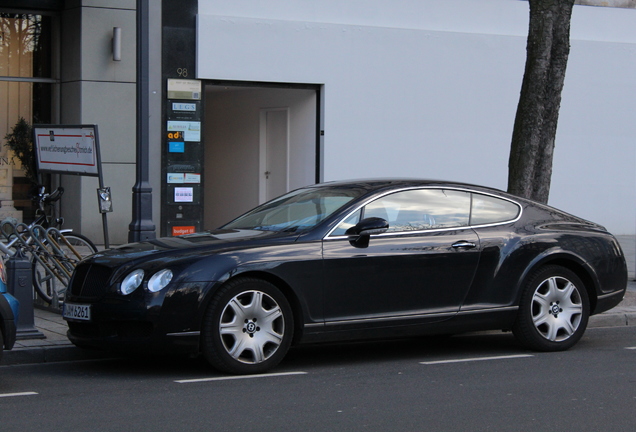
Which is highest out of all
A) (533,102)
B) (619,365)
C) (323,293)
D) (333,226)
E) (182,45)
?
(182,45)

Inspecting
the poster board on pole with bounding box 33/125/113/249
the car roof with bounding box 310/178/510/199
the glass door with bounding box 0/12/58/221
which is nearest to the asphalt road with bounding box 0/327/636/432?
the car roof with bounding box 310/178/510/199

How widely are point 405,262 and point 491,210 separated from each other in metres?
1.10

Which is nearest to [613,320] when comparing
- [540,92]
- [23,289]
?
[540,92]

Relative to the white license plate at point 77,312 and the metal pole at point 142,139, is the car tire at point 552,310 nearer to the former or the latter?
the white license plate at point 77,312

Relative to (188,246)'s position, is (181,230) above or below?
below

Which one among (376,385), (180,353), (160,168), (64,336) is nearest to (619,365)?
(376,385)

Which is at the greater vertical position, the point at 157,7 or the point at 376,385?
the point at 157,7

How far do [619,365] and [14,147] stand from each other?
37.7 ft

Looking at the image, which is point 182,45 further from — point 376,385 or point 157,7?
point 376,385

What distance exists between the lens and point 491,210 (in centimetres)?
781

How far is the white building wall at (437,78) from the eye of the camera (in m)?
15.7

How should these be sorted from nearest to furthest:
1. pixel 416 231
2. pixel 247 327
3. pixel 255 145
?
pixel 247 327 → pixel 416 231 → pixel 255 145

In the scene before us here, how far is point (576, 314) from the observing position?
25.8 ft

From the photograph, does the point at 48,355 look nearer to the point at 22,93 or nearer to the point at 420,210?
the point at 420,210
